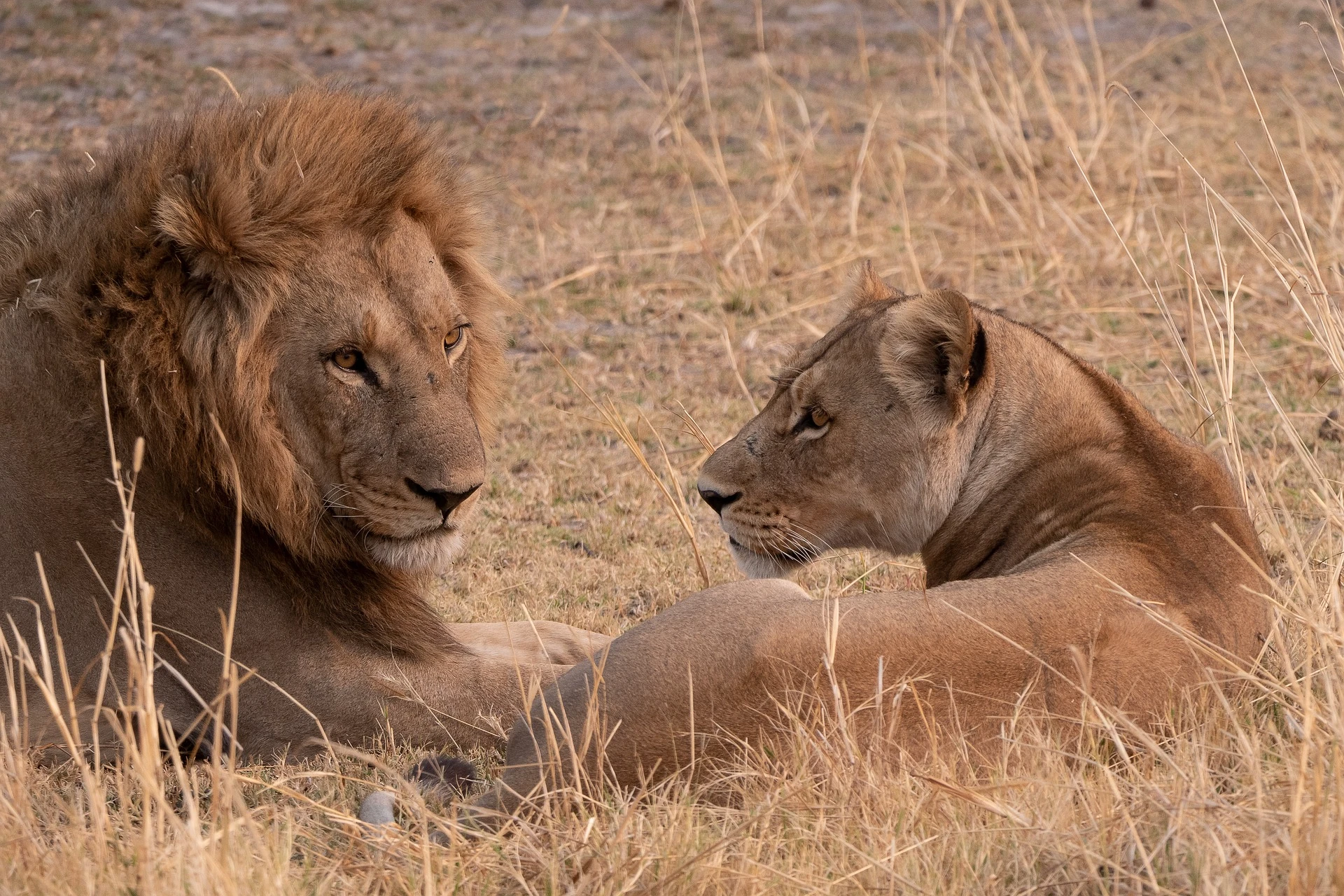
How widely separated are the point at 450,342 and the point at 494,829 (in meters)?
1.49

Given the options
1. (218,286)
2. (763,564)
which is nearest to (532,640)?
(763,564)

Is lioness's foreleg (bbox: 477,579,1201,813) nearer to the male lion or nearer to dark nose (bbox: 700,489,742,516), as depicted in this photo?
the male lion

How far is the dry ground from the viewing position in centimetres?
275

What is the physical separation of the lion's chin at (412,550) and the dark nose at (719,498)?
704 mm

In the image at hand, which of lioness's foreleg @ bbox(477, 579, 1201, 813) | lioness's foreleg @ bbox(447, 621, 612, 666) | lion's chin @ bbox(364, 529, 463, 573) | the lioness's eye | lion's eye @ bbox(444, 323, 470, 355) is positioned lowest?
lioness's foreleg @ bbox(447, 621, 612, 666)

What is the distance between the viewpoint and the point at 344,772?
3561 millimetres

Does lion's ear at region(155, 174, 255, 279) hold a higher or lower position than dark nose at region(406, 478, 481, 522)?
higher

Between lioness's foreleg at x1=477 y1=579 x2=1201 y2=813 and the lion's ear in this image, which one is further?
the lion's ear

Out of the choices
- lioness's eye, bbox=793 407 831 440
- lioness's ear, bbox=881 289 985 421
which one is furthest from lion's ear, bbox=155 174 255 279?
lioness's ear, bbox=881 289 985 421

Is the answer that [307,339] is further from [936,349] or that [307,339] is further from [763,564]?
[936,349]

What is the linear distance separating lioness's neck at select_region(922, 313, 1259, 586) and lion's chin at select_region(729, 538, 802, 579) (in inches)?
15.5

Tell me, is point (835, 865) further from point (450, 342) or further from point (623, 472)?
point (623, 472)

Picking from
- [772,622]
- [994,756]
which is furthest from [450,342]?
[994,756]

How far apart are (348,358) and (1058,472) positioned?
5.84 ft
